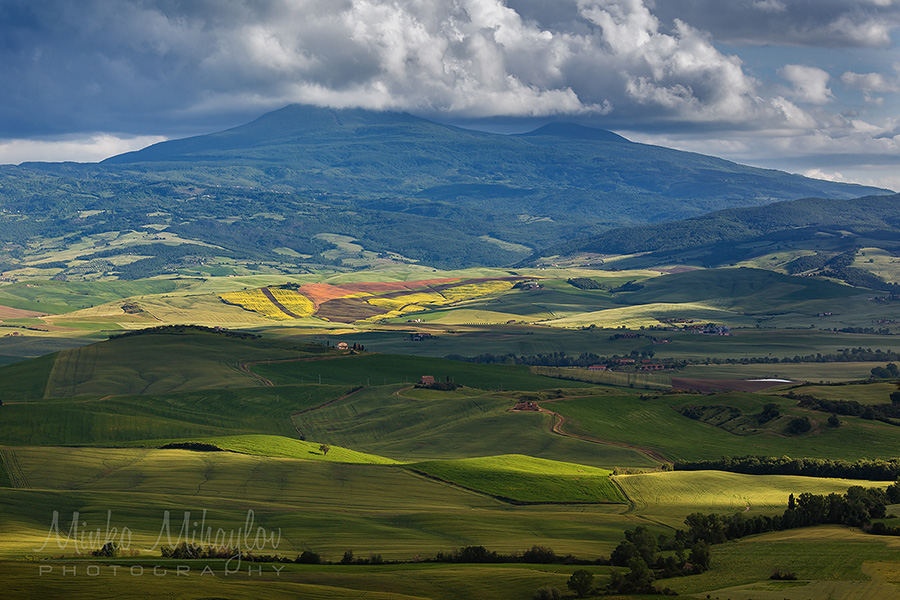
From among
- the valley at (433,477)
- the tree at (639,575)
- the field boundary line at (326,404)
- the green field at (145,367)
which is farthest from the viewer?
the green field at (145,367)

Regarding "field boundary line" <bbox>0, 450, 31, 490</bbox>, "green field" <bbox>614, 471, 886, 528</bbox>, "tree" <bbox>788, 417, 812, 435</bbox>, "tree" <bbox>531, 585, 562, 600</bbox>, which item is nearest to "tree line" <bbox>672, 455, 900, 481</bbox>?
"green field" <bbox>614, 471, 886, 528</bbox>

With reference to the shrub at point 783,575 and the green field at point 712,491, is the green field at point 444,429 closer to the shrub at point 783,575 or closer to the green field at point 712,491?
the green field at point 712,491

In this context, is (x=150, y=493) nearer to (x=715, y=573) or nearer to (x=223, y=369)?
(x=715, y=573)

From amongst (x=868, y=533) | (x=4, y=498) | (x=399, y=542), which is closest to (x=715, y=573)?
(x=868, y=533)

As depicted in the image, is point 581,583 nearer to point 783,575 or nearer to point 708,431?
point 783,575

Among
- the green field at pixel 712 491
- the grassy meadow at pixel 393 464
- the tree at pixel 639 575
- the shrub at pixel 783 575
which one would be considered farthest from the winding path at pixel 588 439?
the tree at pixel 639 575

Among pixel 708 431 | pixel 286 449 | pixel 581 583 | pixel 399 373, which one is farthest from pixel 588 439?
pixel 581 583

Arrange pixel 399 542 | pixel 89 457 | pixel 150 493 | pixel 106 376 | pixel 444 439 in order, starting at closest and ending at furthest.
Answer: pixel 399 542 < pixel 150 493 < pixel 89 457 < pixel 444 439 < pixel 106 376

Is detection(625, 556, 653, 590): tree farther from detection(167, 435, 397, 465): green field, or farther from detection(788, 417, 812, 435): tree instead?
detection(788, 417, 812, 435): tree
